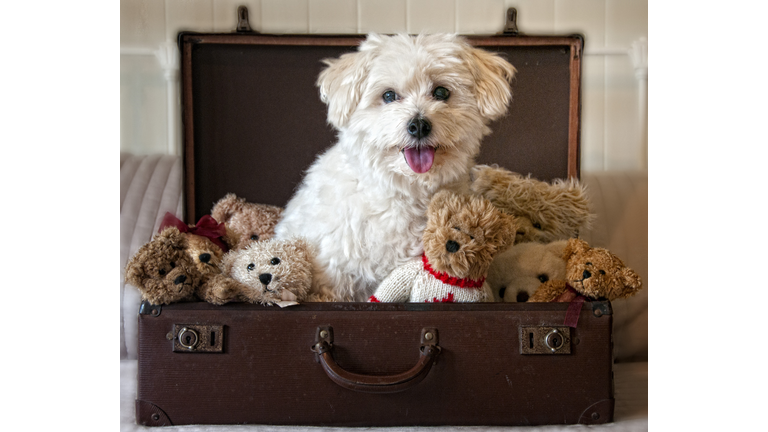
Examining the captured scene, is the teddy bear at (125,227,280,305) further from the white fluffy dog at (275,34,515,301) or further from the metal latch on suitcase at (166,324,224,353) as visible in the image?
the white fluffy dog at (275,34,515,301)

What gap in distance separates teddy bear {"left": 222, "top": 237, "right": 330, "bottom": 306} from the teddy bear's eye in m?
0.32

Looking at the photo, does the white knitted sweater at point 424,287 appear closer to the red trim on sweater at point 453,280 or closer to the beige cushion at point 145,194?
the red trim on sweater at point 453,280

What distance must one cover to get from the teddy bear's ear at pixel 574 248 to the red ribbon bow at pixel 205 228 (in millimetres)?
722

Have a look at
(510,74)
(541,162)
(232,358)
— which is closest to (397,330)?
(232,358)

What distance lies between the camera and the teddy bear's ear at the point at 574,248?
1062 millimetres

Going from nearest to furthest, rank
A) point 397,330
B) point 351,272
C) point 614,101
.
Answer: point 397,330 < point 351,272 < point 614,101

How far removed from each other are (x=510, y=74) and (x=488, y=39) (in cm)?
38

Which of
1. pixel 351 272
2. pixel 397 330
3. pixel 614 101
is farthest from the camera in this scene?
pixel 614 101

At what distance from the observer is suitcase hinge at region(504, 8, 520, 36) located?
1439mm

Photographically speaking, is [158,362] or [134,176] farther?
[134,176]

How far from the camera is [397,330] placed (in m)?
0.97

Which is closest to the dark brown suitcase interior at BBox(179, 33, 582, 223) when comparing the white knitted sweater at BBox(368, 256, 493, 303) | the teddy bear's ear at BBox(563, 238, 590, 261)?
the teddy bear's ear at BBox(563, 238, 590, 261)

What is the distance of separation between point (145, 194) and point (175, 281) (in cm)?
68

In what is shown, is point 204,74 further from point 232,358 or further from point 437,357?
point 437,357
